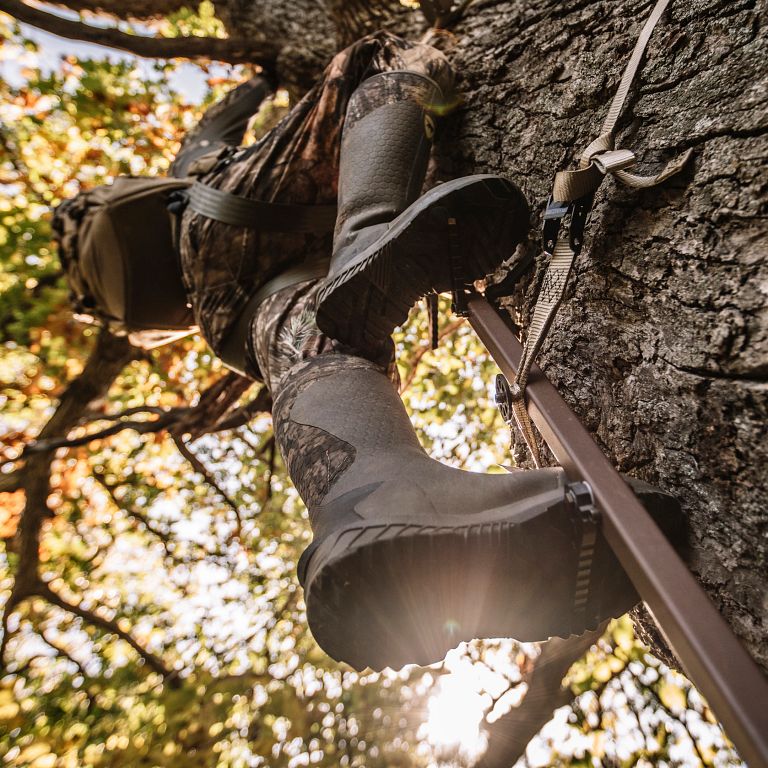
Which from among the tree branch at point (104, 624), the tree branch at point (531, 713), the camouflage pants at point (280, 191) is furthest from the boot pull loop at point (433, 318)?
the tree branch at point (104, 624)

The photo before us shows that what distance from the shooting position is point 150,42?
3.09 metres

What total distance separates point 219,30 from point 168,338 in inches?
193

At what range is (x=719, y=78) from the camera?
109 centimetres

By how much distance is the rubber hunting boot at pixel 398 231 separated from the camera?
1246 mm

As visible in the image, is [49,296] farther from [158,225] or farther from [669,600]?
[669,600]

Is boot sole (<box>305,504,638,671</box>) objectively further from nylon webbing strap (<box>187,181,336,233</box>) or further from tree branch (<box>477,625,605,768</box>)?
tree branch (<box>477,625,605,768</box>)

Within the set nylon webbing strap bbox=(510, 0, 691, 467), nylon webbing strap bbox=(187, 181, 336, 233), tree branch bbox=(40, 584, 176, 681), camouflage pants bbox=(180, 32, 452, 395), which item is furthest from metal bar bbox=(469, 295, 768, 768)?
tree branch bbox=(40, 584, 176, 681)

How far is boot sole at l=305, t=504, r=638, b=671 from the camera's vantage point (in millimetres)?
864

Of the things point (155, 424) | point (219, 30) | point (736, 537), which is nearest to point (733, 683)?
point (736, 537)

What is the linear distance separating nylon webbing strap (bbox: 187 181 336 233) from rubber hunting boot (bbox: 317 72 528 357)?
0.47 metres

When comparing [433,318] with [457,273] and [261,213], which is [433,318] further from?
[261,213]

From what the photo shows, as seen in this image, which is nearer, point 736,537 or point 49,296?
point 736,537

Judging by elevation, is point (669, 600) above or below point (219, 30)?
below

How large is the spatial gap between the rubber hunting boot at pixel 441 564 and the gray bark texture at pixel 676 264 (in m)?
0.13
